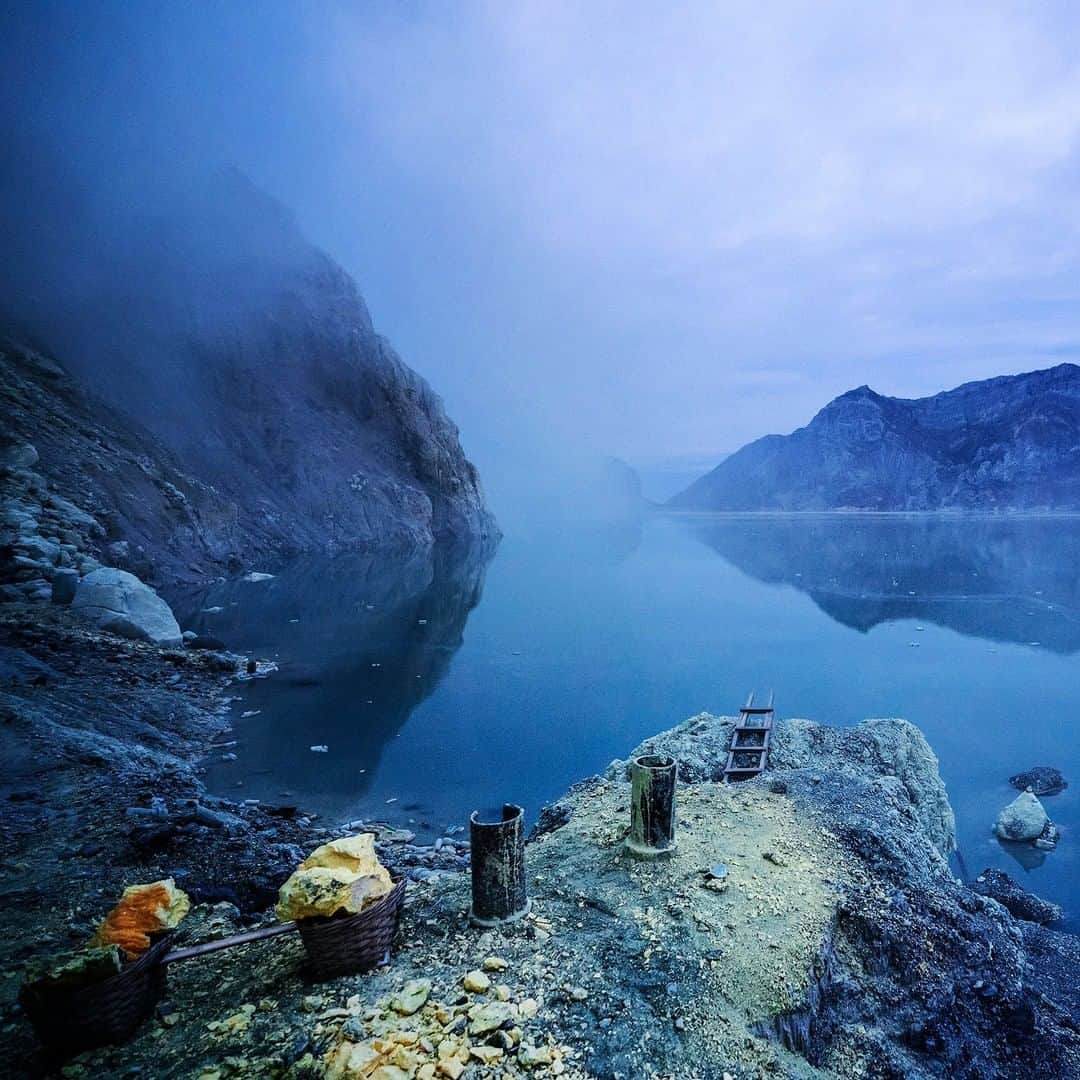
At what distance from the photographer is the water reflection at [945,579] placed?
31.2 m

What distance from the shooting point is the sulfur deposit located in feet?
15.5

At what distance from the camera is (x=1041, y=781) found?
14172mm

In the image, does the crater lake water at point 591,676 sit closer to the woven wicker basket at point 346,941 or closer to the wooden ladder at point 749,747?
the wooden ladder at point 749,747

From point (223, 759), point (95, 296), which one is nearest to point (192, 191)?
point (95, 296)

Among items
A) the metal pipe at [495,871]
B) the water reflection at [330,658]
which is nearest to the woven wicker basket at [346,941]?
the metal pipe at [495,871]

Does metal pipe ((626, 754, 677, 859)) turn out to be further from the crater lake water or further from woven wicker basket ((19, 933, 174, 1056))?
the crater lake water

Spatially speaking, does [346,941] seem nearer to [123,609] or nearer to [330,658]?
[123,609]

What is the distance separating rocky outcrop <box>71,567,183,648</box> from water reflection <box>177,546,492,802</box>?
3.14 meters

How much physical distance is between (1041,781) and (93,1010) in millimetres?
17408

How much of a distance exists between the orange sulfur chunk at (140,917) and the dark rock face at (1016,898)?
35.2 ft

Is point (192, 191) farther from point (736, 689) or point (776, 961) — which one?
point (776, 961)

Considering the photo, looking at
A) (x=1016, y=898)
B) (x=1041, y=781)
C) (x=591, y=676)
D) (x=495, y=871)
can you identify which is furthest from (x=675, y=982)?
(x=591, y=676)

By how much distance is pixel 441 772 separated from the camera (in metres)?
13.9

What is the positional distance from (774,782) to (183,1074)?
24.1ft
